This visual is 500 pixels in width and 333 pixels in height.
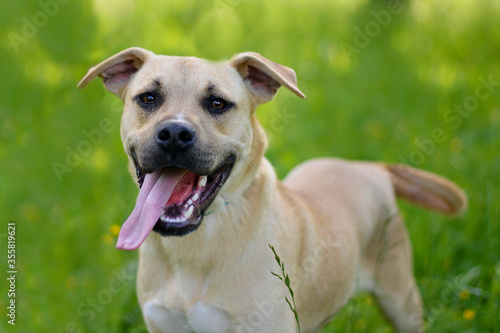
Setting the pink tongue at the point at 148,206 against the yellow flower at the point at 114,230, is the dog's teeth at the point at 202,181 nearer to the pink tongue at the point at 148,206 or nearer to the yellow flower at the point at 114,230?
the pink tongue at the point at 148,206

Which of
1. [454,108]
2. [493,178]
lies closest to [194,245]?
[493,178]

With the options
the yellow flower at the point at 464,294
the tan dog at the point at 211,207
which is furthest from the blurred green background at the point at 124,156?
the tan dog at the point at 211,207

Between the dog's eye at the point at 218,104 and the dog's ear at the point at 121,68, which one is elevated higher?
the dog's eye at the point at 218,104

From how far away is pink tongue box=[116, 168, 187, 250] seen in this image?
113 inches

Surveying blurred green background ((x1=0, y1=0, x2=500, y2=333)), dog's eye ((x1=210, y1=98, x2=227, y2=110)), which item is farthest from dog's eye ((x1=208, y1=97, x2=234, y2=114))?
blurred green background ((x1=0, y1=0, x2=500, y2=333))

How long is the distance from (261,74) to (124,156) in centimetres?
107

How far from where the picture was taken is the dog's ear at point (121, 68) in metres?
3.33

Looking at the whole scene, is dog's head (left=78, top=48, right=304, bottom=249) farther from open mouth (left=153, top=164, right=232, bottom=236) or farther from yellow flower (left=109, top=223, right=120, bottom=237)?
yellow flower (left=109, top=223, right=120, bottom=237)

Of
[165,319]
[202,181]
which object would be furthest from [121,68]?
[165,319]

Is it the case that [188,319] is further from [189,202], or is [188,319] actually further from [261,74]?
[261,74]

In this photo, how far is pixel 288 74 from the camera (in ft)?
10.9

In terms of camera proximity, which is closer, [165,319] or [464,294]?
[165,319]

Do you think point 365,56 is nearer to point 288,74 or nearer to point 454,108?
point 454,108

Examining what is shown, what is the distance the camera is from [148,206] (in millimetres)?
2945
